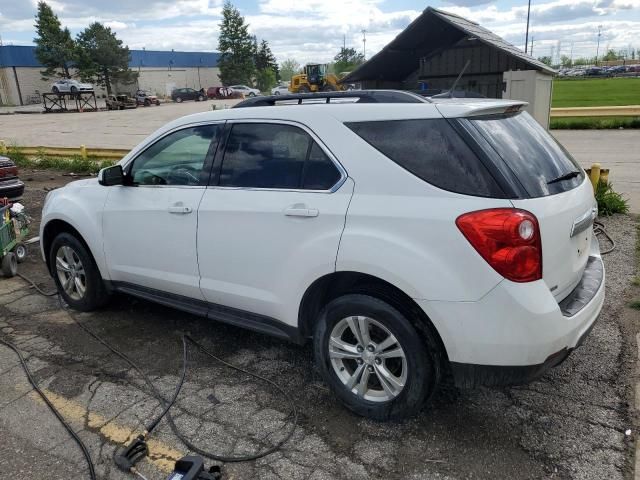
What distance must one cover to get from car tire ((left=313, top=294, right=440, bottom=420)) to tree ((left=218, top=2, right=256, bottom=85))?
259 ft

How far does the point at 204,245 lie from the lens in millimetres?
3623

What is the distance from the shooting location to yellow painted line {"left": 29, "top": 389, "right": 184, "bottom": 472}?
9.29 ft

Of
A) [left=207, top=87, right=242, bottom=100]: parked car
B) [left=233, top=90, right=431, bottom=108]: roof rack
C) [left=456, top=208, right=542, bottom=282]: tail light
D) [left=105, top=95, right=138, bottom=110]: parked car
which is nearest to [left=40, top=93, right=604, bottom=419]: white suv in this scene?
[left=456, top=208, right=542, bottom=282]: tail light

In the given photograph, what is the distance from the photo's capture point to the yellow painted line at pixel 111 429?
9.29ft

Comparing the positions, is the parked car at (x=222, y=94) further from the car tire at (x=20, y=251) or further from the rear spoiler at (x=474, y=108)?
the rear spoiler at (x=474, y=108)

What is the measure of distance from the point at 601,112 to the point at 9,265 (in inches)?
748

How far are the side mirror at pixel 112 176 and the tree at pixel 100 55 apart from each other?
65.1 meters

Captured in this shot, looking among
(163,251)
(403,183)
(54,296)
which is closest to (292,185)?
(403,183)

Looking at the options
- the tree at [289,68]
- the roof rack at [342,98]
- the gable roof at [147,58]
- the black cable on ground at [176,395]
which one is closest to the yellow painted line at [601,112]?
the roof rack at [342,98]

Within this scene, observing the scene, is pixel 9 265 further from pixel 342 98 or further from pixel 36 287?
pixel 342 98

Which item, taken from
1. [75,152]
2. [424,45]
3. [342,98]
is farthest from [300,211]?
[75,152]

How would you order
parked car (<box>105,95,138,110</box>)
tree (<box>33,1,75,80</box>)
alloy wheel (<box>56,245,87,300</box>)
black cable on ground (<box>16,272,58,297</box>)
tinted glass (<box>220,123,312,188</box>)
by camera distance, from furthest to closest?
1. tree (<box>33,1,75,80</box>)
2. parked car (<box>105,95,138,110</box>)
3. black cable on ground (<box>16,272,58,297</box>)
4. alloy wheel (<box>56,245,87,300</box>)
5. tinted glass (<box>220,123,312,188</box>)

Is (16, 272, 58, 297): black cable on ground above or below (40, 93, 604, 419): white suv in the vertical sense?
below

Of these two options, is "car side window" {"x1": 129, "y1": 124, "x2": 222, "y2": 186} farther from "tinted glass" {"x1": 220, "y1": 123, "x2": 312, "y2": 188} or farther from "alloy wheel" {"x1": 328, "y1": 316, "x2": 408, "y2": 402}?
"alloy wheel" {"x1": 328, "y1": 316, "x2": 408, "y2": 402}
